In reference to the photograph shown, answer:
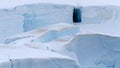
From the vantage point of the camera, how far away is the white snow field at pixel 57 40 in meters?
1.01

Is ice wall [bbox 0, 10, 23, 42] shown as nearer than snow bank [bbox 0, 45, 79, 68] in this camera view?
No

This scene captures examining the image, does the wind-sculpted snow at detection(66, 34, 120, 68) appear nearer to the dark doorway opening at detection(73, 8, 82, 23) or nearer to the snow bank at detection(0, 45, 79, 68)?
the snow bank at detection(0, 45, 79, 68)

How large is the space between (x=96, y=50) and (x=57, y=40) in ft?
0.88

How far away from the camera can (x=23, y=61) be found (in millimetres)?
968

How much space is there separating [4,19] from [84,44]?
1063 millimetres

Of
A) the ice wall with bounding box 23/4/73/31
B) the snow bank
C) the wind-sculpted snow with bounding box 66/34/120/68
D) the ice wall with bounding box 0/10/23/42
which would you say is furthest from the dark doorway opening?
the snow bank

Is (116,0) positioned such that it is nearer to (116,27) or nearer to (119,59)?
(116,27)

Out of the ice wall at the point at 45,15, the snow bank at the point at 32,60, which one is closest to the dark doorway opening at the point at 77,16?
the ice wall at the point at 45,15

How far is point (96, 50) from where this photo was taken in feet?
4.71

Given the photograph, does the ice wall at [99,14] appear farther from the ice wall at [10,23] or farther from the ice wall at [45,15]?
the ice wall at [10,23]

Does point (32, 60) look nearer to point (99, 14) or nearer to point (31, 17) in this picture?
point (31, 17)

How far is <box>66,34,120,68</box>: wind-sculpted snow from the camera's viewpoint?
1.42 m

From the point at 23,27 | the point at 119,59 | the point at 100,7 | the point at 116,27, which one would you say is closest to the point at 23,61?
the point at 119,59

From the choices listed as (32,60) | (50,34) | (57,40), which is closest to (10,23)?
(50,34)
